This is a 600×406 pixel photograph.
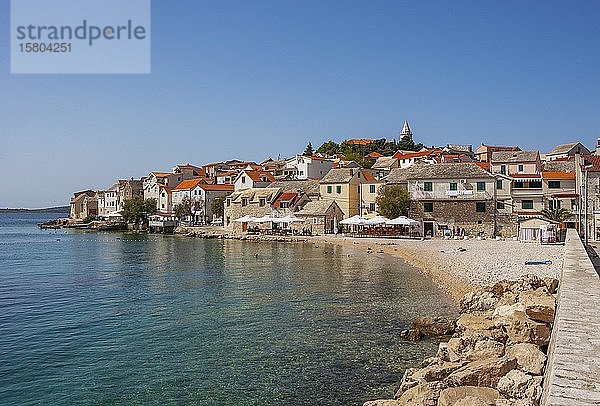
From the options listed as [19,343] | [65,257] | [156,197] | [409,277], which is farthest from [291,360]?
[156,197]

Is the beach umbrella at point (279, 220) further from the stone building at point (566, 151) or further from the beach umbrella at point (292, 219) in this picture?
the stone building at point (566, 151)

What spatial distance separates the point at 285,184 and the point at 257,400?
62.2 m

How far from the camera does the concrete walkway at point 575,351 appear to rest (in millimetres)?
5812

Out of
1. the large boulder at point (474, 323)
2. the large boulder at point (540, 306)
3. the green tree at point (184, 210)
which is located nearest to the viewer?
the large boulder at point (540, 306)

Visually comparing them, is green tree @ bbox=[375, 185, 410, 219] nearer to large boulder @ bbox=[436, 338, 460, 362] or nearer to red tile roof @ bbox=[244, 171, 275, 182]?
red tile roof @ bbox=[244, 171, 275, 182]

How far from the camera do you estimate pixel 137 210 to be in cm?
8875

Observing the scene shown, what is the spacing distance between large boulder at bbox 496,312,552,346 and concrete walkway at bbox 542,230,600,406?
3.24 feet

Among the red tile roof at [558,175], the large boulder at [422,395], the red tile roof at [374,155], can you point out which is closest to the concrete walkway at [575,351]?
the large boulder at [422,395]

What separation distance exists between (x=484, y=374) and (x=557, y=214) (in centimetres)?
3973

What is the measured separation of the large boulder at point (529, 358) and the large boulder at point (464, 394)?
110cm

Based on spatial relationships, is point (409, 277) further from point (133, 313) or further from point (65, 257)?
point (65, 257)

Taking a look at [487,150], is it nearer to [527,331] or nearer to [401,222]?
[401,222]

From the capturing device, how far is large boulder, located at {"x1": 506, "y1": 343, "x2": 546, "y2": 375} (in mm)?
9359

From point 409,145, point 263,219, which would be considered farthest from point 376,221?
point 409,145
